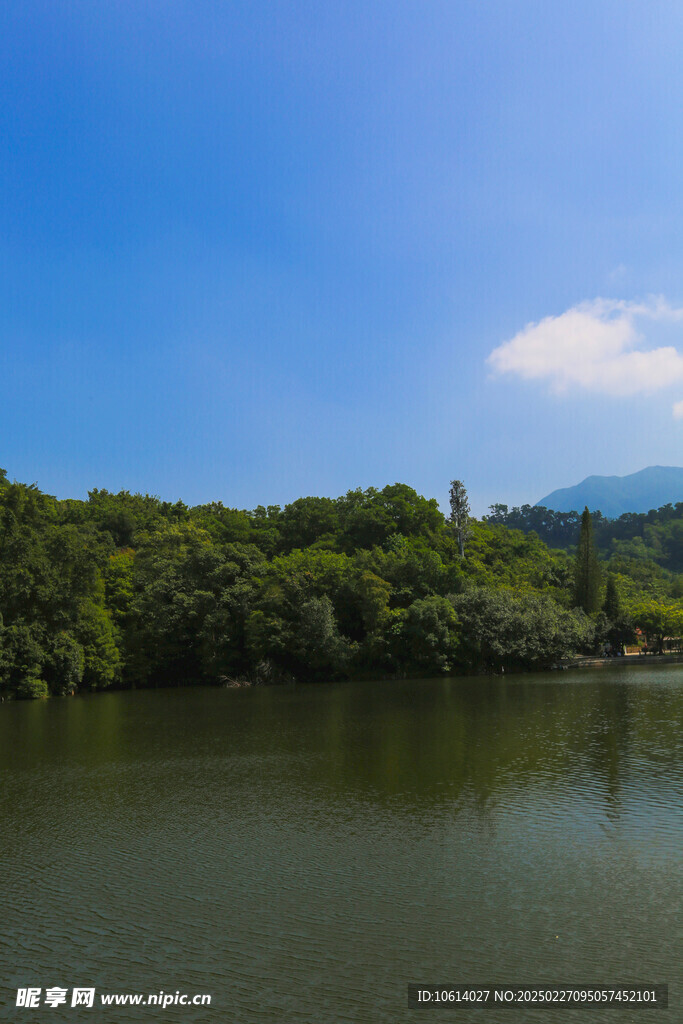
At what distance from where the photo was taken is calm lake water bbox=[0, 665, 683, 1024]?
26.1ft

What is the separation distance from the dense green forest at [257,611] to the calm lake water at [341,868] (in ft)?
69.9

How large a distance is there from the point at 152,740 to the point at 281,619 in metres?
24.8

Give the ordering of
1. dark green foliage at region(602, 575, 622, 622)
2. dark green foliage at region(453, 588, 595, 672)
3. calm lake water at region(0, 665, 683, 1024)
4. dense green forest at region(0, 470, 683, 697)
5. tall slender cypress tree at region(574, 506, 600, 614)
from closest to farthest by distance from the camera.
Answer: calm lake water at region(0, 665, 683, 1024) < dense green forest at region(0, 470, 683, 697) < dark green foliage at region(453, 588, 595, 672) < dark green foliage at region(602, 575, 622, 622) < tall slender cypress tree at region(574, 506, 600, 614)

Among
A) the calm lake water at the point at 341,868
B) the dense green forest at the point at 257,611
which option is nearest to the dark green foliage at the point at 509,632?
the dense green forest at the point at 257,611

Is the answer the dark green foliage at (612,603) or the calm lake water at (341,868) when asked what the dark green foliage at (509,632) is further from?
the calm lake water at (341,868)

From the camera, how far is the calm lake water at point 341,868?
26.1ft

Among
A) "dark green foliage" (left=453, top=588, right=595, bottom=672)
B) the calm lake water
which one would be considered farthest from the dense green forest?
the calm lake water

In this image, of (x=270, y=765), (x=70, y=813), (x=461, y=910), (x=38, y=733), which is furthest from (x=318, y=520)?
(x=461, y=910)

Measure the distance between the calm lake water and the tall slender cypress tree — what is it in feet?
139

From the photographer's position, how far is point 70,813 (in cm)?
1539

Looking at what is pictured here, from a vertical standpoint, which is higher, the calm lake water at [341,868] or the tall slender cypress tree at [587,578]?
the tall slender cypress tree at [587,578]

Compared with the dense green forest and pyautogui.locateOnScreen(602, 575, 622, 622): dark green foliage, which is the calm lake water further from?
pyautogui.locateOnScreen(602, 575, 622, 622): dark green foliage

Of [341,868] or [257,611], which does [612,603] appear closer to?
[257,611]

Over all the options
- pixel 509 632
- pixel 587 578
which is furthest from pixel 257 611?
pixel 587 578
